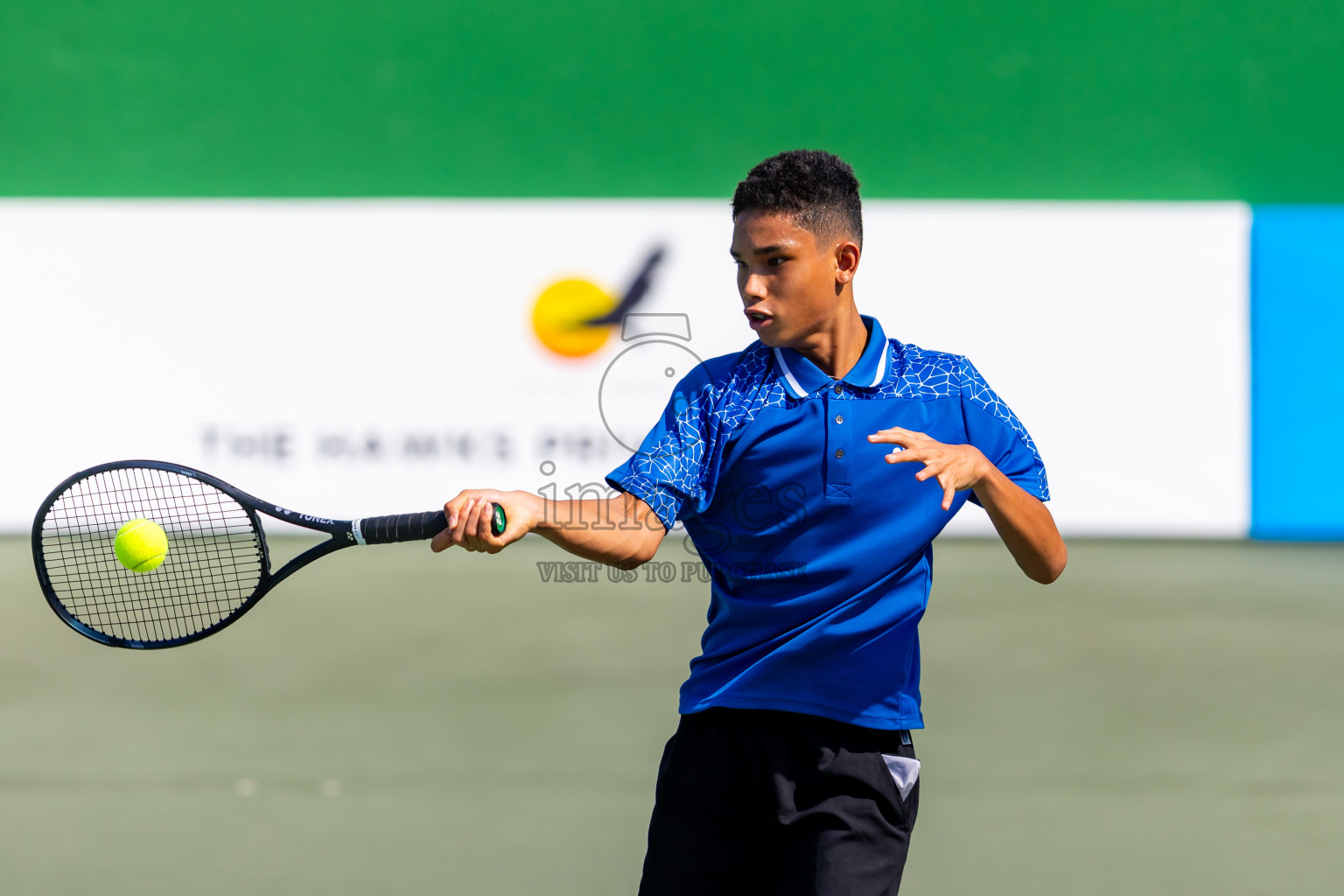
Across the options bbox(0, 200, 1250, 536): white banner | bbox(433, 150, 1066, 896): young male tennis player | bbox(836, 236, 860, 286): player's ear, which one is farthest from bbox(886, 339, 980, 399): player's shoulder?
bbox(0, 200, 1250, 536): white banner

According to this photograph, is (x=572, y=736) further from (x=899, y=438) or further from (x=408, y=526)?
(x=899, y=438)

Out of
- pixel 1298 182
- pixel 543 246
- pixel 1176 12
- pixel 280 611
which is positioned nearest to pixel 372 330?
pixel 543 246

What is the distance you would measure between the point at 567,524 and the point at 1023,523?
590mm

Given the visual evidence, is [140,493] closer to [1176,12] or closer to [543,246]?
[543,246]

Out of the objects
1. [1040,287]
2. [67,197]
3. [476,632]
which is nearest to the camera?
[476,632]

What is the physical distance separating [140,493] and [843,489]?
3.19m

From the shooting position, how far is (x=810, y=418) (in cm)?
158

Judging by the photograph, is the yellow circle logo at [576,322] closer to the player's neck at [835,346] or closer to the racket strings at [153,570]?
the racket strings at [153,570]

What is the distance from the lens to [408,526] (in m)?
1.65

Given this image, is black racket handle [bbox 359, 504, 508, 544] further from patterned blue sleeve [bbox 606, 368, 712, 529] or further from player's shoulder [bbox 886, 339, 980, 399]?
player's shoulder [bbox 886, 339, 980, 399]

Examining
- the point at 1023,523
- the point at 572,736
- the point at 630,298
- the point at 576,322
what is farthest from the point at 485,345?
the point at 1023,523

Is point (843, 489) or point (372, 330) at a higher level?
point (372, 330)

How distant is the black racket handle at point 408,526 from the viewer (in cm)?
152

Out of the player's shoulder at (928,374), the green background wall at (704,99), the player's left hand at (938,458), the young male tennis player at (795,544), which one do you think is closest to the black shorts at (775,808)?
the young male tennis player at (795,544)
